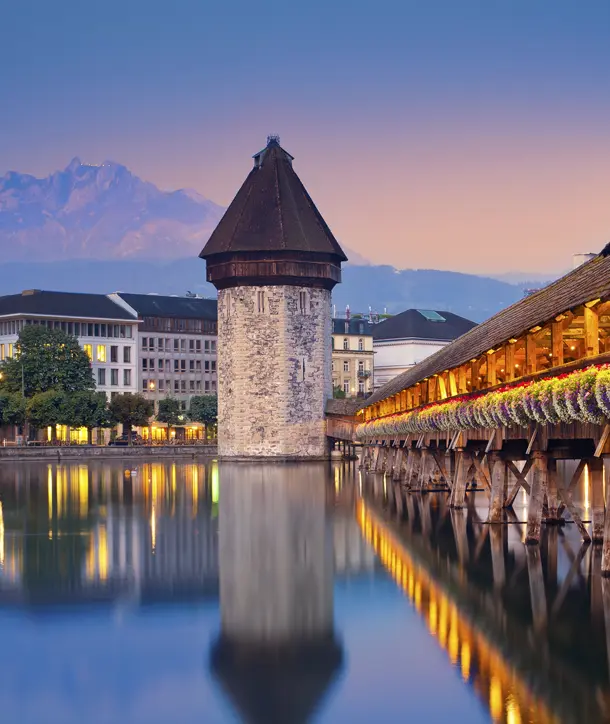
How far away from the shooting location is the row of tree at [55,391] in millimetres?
96062

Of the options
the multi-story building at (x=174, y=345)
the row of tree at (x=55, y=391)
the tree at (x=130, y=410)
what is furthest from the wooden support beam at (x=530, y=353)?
the multi-story building at (x=174, y=345)

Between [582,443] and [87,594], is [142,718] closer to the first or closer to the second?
[87,594]

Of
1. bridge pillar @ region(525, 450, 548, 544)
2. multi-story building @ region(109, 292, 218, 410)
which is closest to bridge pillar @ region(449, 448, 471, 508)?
bridge pillar @ region(525, 450, 548, 544)

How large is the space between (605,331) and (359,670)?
10280mm

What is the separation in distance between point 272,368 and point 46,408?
26862mm

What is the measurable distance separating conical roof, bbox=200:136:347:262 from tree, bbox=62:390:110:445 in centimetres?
2451

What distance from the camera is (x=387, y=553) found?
81.5 ft

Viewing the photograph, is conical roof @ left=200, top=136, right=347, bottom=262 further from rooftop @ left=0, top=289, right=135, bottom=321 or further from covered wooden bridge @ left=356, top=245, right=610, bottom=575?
rooftop @ left=0, top=289, right=135, bottom=321

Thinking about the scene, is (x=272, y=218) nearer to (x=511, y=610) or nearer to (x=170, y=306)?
(x=170, y=306)

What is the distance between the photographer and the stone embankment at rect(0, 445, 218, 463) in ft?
292

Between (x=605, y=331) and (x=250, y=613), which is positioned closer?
(x=250, y=613)

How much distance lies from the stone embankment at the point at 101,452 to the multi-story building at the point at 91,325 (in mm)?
19986

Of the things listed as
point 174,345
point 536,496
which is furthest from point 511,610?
point 174,345

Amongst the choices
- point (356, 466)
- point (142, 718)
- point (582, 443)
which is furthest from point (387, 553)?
point (356, 466)
